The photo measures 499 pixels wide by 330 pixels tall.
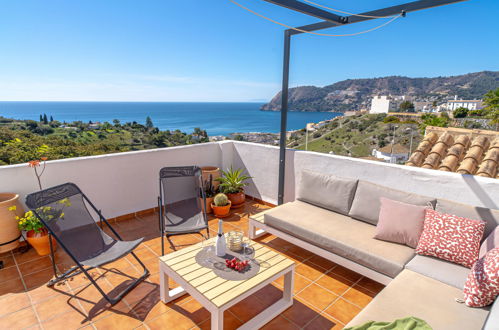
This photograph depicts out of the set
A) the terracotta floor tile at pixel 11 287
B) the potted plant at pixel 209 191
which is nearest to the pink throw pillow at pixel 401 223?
the potted plant at pixel 209 191

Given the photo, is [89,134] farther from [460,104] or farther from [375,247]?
[460,104]

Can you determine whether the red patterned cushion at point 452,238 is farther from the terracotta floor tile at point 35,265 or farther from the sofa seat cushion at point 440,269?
the terracotta floor tile at point 35,265

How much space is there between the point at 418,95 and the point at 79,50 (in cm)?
1655

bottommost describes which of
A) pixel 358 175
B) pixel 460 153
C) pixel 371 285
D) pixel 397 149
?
pixel 371 285

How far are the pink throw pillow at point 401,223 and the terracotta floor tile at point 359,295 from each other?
55cm

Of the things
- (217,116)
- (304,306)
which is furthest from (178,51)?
(217,116)

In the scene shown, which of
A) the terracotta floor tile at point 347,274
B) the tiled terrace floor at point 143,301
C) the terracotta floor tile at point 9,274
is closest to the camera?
the tiled terrace floor at point 143,301

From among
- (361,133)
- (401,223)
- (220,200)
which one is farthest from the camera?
(361,133)

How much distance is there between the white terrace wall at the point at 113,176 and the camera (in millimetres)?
3516

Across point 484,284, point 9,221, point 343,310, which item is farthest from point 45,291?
point 484,284

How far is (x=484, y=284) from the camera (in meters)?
1.92

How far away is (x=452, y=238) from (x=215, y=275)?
2.08m

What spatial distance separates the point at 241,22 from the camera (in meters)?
12.9

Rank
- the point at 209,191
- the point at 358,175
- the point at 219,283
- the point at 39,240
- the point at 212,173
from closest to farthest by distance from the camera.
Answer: the point at 219,283 < the point at 39,240 < the point at 358,175 < the point at 209,191 < the point at 212,173
